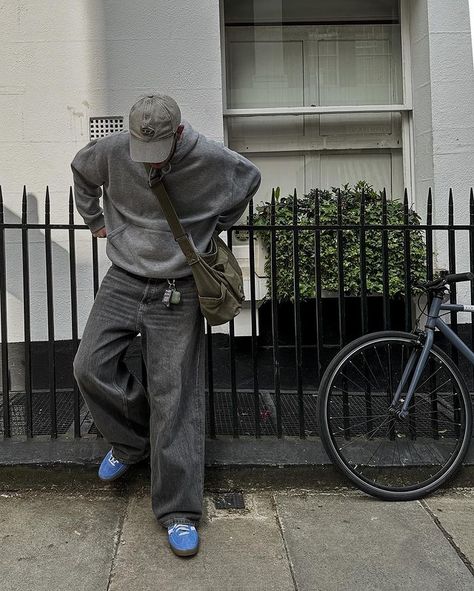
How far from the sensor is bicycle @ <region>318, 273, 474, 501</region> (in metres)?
3.28

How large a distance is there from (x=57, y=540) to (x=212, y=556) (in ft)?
2.50

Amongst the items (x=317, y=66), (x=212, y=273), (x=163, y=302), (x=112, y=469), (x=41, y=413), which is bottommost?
(x=112, y=469)

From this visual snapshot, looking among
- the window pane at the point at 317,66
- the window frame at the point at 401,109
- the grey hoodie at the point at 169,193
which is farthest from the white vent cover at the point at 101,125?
the grey hoodie at the point at 169,193

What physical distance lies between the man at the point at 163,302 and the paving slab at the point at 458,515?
1248 mm

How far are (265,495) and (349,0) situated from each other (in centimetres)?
487

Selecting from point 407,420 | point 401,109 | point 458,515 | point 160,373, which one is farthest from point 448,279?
point 401,109

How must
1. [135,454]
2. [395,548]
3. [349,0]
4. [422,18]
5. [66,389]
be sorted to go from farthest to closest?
[349,0]
[422,18]
[66,389]
[135,454]
[395,548]

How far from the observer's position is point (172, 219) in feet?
8.87

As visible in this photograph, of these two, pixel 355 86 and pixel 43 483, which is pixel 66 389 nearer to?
pixel 43 483

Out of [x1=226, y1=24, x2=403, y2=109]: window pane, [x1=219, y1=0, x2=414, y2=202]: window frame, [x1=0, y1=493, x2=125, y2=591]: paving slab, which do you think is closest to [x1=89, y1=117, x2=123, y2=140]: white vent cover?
[x1=219, y1=0, x2=414, y2=202]: window frame

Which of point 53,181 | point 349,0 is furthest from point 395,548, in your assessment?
point 349,0

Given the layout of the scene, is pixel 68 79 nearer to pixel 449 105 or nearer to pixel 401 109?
pixel 401 109

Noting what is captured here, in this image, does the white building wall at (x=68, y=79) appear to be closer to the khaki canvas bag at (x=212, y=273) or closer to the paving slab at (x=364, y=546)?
the khaki canvas bag at (x=212, y=273)

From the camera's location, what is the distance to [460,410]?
339 cm
